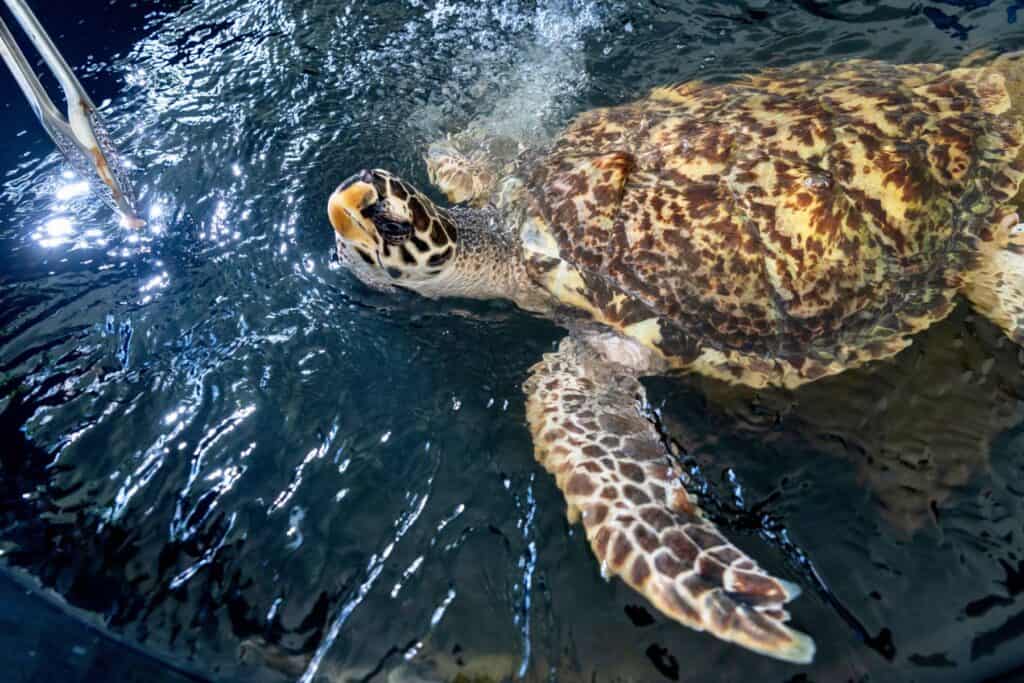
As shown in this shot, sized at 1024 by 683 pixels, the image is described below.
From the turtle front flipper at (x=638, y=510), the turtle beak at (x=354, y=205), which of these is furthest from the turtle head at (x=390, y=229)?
the turtle front flipper at (x=638, y=510)

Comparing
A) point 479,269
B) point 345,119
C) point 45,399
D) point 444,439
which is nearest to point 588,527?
point 444,439

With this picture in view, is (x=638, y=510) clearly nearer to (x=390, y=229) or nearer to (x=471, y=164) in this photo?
(x=390, y=229)

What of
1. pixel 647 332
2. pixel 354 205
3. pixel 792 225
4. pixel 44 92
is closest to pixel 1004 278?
pixel 792 225

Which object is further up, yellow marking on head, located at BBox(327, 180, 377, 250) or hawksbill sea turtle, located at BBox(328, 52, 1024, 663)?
yellow marking on head, located at BBox(327, 180, 377, 250)

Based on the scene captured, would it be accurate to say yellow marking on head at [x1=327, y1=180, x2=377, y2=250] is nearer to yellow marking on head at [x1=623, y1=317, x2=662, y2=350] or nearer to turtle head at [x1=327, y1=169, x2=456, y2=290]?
turtle head at [x1=327, y1=169, x2=456, y2=290]

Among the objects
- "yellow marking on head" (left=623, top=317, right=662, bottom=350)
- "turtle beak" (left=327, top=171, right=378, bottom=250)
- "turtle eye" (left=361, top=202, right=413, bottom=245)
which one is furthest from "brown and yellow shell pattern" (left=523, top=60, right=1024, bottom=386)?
"turtle beak" (left=327, top=171, right=378, bottom=250)

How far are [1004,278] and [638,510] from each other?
176cm

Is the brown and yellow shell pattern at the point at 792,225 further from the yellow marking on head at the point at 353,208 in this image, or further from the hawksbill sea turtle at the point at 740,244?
the yellow marking on head at the point at 353,208

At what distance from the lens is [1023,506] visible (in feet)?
6.62

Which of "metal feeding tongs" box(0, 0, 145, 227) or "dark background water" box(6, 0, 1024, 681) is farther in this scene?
"dark background water" box(6, 0, 1024, 681)

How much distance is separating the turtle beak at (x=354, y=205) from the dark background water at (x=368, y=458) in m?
0.47

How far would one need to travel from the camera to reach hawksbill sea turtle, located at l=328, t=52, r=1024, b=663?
2195 millimetres

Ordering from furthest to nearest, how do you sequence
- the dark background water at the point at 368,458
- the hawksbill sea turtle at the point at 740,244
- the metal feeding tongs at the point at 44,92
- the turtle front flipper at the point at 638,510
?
the hawksbill sea turtle at the point at 740,244 → the dark background water at the point at 368,458 → the metal feeding tongs at the point at 44,92 → the turtle front flipper at the point at 638,510

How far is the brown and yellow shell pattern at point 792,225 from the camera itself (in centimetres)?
221
